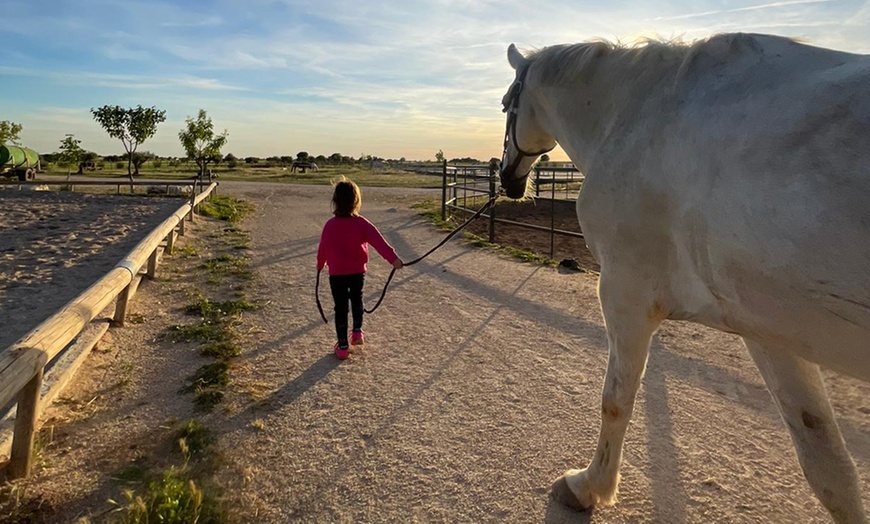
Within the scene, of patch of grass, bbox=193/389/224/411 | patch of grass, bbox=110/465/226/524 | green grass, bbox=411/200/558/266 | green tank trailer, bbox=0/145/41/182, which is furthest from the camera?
green tank trailer, bbox=0/145/41/182

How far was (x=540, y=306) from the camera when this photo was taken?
223 inches

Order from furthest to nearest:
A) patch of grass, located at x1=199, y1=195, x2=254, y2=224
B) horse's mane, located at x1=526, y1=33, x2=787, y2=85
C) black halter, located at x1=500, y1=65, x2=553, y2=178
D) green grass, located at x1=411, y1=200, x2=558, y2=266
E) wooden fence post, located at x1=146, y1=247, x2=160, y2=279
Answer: patch of grass, located at x1=199, y1=195, x2=254, y2=224
green grass, located at x1=411, y1=200, x2=558, y2=266
wooden fence post, located at x1=146, y1=247, x2=160, y2=279
black halter, located at x1=500, y1=65, x2=553, y2=178
horse's mane, located at x1=526, y1=33, x2=787, y2=85

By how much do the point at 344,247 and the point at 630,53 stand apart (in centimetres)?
Answer: 263

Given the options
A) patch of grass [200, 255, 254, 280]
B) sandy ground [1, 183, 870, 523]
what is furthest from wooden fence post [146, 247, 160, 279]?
sandy ground [1, 183, 870, 523]

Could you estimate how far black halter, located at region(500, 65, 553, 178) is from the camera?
2.93 metres

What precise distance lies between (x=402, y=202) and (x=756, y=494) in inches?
644

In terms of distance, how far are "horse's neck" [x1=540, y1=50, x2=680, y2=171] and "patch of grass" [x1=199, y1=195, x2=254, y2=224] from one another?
11.2 metres

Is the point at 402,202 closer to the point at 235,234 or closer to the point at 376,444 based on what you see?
the point at 235,234

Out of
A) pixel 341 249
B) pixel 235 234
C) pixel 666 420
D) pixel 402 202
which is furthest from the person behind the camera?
pixel 402 202

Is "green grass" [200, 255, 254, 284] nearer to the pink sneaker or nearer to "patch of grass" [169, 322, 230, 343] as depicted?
"patch of grass" [169, 322, 230, 343]

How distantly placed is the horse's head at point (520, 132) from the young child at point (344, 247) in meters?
1.27

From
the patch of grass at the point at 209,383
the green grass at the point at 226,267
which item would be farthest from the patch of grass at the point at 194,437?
the green grass at the point at 226,267

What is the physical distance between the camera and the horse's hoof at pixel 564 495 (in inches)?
92.0

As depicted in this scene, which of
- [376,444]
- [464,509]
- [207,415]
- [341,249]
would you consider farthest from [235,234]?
[464,509]
